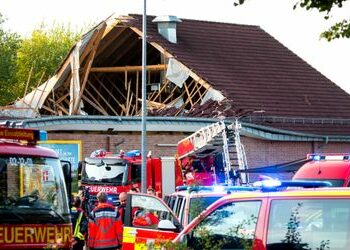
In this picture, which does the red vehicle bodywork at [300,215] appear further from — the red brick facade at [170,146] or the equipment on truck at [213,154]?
the red brick facade at [170,146]

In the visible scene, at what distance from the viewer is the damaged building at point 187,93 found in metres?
37.1

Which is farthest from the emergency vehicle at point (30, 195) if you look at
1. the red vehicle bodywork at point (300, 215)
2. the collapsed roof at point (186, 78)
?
the collapsed roof at point (186, 78)

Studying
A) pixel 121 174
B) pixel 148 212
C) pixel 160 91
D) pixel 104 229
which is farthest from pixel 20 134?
pixel 160 91

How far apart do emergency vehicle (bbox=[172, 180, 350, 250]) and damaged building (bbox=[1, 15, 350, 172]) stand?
83.9ft

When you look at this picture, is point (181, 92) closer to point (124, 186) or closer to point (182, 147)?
point (182, 147)

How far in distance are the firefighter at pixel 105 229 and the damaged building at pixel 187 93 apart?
1874 centimetres

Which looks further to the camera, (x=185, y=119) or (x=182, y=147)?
(x=185, y=119)

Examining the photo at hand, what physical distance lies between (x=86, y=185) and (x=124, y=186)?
1058mm

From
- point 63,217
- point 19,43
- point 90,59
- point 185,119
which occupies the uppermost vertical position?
point 19,43

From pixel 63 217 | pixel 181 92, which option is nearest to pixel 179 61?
pixel 181 92

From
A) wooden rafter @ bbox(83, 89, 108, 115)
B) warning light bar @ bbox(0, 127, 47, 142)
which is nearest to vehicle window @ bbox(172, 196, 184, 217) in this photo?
warning light bar @ bbox(0, 127, 47, 142)

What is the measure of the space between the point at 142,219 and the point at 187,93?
26.4 m

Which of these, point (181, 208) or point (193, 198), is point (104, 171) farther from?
point (193, 198)

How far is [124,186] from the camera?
94.6ft
